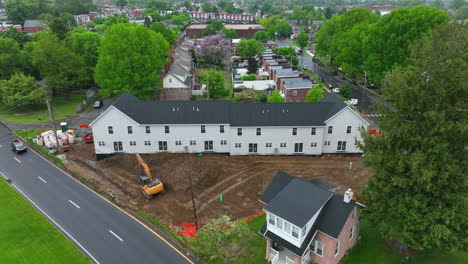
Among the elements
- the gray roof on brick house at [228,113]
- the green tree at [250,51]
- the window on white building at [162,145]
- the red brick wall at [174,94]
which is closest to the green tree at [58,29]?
the red brick wall at [174,94]

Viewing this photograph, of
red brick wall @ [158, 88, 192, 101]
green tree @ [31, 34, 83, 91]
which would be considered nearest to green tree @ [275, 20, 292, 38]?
red brick wall @ [158, 88, 192, 101]

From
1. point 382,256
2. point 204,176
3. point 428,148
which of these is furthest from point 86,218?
point 428,148

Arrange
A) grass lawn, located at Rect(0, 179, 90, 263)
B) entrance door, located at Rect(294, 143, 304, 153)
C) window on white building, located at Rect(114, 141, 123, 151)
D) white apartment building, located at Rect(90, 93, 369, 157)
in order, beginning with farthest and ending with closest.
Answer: window on white building, located at Rect(114, 141, 123, 151), entrance door, located at Rect(294, 143, 304, 153), white apartment building, located at Rect(90, 93, 369, 157), grass lawn, located at Rect(0, 179, 90, 263)

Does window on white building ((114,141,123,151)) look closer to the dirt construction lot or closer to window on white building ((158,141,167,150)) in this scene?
the dirt construction lot

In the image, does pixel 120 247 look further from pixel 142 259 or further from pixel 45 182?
pixel 45 182

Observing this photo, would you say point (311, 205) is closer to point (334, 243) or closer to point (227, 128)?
point (334, 243)
